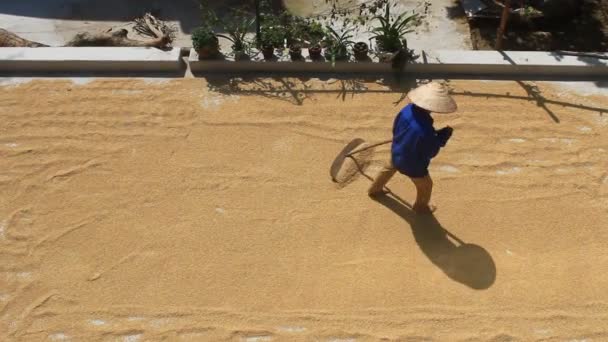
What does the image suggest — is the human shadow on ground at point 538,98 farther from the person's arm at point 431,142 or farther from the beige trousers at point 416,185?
the person's arm at point 431,142

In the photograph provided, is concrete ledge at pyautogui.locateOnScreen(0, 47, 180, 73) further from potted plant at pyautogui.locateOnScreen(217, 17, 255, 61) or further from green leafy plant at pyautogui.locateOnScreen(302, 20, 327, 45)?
A: green leafy plant at pyautogui.locateOnScreen(302, 20, 327, 45)

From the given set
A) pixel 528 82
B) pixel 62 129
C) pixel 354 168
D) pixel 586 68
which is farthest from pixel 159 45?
pixel 586 68

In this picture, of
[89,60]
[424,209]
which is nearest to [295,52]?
[89,60]

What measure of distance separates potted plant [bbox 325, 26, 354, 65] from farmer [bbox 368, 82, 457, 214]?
7.25 feet

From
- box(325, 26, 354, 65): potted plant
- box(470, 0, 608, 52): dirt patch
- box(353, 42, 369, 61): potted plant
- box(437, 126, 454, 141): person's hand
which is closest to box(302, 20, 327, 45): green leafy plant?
box(325, 26, 354, 65): potted plant

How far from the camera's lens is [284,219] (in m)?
5.52

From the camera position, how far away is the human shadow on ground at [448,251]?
5059 mm

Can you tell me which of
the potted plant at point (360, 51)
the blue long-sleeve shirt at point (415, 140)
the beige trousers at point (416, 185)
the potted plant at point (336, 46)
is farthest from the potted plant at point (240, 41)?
the blue long-sleeve shirt at point (415, 140)

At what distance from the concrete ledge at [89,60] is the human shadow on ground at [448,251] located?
3261mm

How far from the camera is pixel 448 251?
5266 mm

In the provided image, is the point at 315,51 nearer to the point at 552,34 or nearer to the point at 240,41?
the point at 240,41

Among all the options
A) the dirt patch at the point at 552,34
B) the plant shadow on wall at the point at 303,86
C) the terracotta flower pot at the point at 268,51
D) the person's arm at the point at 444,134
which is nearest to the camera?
the person's arm at the point at 444,134

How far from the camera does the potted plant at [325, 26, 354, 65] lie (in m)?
6.96

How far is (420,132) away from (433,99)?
29cm
